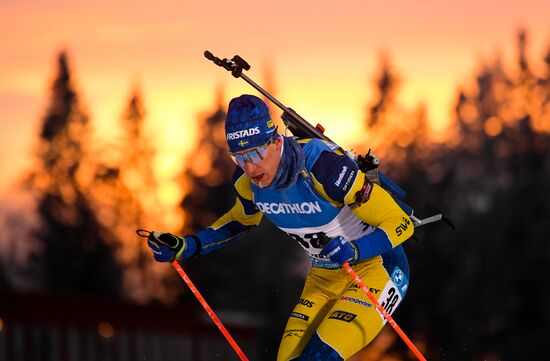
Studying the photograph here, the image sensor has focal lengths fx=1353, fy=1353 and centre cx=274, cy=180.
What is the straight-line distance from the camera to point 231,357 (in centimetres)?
5238

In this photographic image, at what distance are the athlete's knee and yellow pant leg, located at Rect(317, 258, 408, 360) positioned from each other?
0.08 feet

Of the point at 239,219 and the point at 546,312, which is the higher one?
the point at 239,219

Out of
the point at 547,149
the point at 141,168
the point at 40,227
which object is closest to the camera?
the point at 547,149

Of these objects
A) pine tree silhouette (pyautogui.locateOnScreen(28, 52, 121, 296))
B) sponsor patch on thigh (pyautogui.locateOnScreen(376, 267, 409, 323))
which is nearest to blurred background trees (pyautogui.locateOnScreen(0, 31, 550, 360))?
pine tree silhouette (pyautogui.locateOnScreen(28, 52, 121, 296))

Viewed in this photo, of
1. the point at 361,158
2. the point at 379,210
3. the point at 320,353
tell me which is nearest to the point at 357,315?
the point at 320,353

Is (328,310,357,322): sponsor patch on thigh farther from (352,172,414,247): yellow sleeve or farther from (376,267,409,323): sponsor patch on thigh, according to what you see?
(352,172,414,247): yellow sleeve

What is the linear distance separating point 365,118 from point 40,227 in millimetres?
17307

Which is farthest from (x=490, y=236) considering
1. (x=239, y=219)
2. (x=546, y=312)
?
(x=239, y=219)

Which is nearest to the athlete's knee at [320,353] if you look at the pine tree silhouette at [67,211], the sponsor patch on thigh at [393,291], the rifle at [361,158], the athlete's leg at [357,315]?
the athlete's leg at [357,315]

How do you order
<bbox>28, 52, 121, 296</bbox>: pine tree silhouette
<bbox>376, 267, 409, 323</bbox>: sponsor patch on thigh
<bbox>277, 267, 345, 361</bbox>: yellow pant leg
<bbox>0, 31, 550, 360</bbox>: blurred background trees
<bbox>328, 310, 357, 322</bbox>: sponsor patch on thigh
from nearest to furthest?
<bbox>328, 310, 357, 322</bbox>: sponsor patch on thigh
<bbox>277, 267, 345, 361</bbox>: yellow pant leg
<bbox>376, 267, 409, 323</bbox>: sponsor patch on thigh
<bbox>0, 31, 550, 360</bbox>: blurred background trees
<bbox>28, 52, 121, 296</bbox>: pine tree silhouette

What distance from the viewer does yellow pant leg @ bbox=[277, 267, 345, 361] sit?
376 inches

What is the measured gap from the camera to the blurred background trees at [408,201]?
2119 inches

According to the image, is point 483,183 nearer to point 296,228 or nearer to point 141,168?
point 141,168

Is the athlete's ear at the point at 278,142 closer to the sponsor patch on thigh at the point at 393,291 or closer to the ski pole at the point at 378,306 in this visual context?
the ski pole at the point at 378,306
